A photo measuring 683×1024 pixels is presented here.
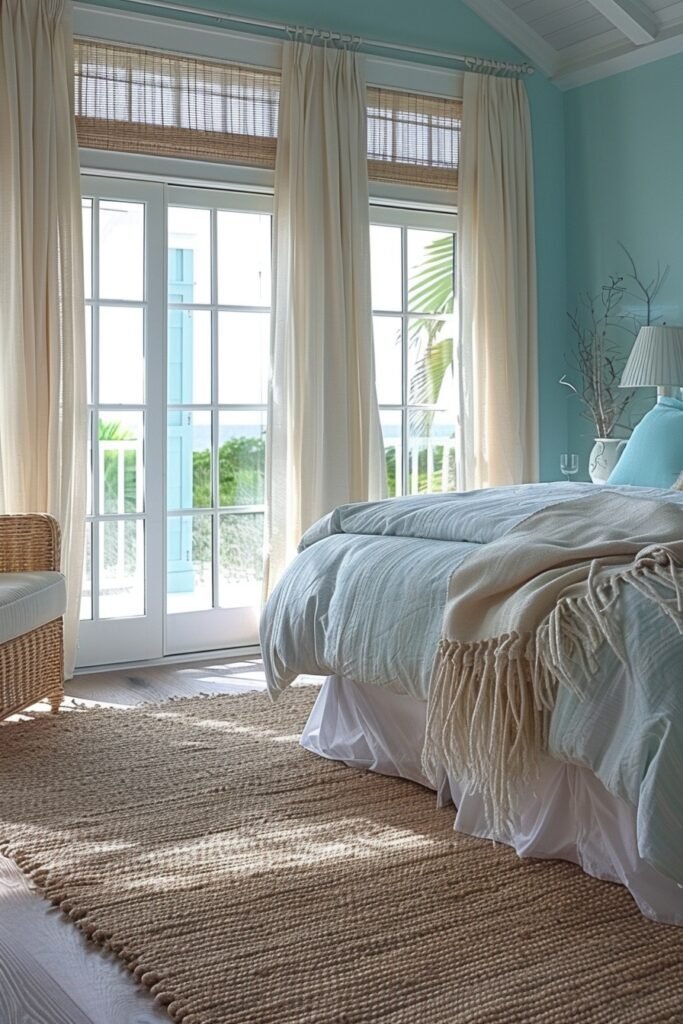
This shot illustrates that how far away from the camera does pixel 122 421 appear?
15.3 feet

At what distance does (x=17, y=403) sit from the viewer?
4203mm

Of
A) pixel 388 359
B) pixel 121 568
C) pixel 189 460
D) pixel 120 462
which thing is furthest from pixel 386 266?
pixel 121 568

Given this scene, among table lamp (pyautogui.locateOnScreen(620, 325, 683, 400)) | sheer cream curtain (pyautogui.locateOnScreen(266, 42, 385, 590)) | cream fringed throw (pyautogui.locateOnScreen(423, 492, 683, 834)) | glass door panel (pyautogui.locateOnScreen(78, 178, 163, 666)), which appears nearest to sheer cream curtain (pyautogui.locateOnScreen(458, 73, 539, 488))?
sheer cream curtain (pyautogui.locateOnScreen(266, 42, 385, 590))

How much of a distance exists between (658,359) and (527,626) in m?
2.63

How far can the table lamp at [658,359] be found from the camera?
4738mm

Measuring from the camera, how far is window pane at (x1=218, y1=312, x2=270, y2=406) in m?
4.90

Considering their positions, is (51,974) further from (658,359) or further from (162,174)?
(658,359)

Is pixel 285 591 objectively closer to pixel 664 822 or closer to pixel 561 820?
pixel 561 820

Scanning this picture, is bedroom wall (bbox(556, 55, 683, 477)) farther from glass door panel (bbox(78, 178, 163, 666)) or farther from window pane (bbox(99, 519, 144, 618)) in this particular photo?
window pane (bbox(99, 519, 144, 618))

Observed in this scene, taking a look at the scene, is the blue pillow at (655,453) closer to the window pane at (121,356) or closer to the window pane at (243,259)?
the window pane at (243,259)

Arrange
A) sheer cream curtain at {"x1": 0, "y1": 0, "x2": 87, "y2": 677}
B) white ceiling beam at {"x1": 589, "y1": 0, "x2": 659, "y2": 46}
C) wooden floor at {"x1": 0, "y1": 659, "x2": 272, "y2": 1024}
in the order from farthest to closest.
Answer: white ceiling beam at {"x1": 589, "y1": 0, "x2": 659, "y2": 46} < sheer cream curtain at {"x1": 0, "y1": 0, "x2": 87, "y2": 677} < wooden floor at {"x1": 0, "y1": 659, "x2": 272, "y2": 1024}

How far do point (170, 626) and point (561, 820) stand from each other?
2.55m

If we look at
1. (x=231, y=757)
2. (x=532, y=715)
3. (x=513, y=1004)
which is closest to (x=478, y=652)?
(x=532, y=715)

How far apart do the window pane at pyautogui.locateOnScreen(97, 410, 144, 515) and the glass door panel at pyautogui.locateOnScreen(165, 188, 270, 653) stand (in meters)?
0.15
